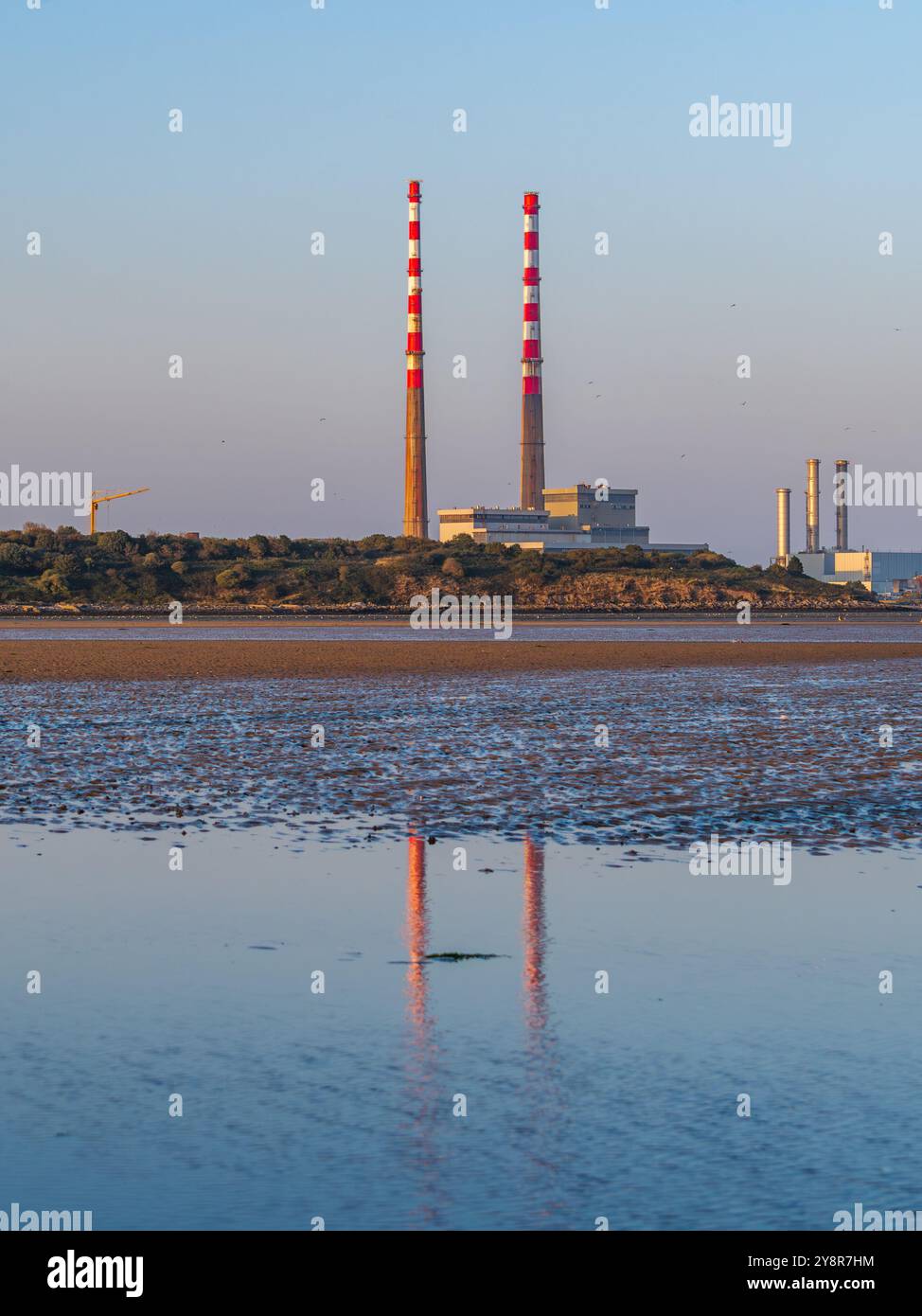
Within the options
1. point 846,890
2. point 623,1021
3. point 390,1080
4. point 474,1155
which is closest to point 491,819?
point 846,890

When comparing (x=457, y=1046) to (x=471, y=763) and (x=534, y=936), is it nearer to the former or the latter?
(x=534, y=936)

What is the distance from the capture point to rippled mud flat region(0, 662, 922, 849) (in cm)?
1941

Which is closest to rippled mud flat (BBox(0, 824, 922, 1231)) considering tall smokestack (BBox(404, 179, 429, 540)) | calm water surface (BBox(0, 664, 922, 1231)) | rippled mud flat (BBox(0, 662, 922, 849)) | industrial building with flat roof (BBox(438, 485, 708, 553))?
calm water surface (BBox(0, 664, 922, 1231))

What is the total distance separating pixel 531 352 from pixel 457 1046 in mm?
156770

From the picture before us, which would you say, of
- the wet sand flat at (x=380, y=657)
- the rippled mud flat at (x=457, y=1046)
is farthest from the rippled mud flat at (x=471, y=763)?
the wet sand flat at (x=380, y=657)

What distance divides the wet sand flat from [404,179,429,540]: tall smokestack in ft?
261

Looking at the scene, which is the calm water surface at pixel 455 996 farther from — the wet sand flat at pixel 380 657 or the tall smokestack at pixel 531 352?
the tall smokestack at pixel 531 352

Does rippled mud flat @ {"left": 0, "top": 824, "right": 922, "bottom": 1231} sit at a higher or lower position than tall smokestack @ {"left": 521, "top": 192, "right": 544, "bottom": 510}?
lower

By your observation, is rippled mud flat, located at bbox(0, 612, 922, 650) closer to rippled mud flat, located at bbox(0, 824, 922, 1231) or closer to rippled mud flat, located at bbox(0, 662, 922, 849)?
rippled mud flat, located at bbox(0, 662, 922, 849)

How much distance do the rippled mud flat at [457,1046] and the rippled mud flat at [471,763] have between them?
3370mm

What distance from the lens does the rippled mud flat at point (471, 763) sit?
1941cm

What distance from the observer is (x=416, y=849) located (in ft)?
56.6

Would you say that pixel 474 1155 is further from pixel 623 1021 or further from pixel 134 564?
pixel 134 564

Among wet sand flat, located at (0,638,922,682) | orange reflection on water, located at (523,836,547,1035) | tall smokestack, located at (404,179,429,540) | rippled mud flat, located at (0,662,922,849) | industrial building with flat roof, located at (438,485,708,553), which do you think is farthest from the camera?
industrial building with flat roof, located at (438,485,708,553)
